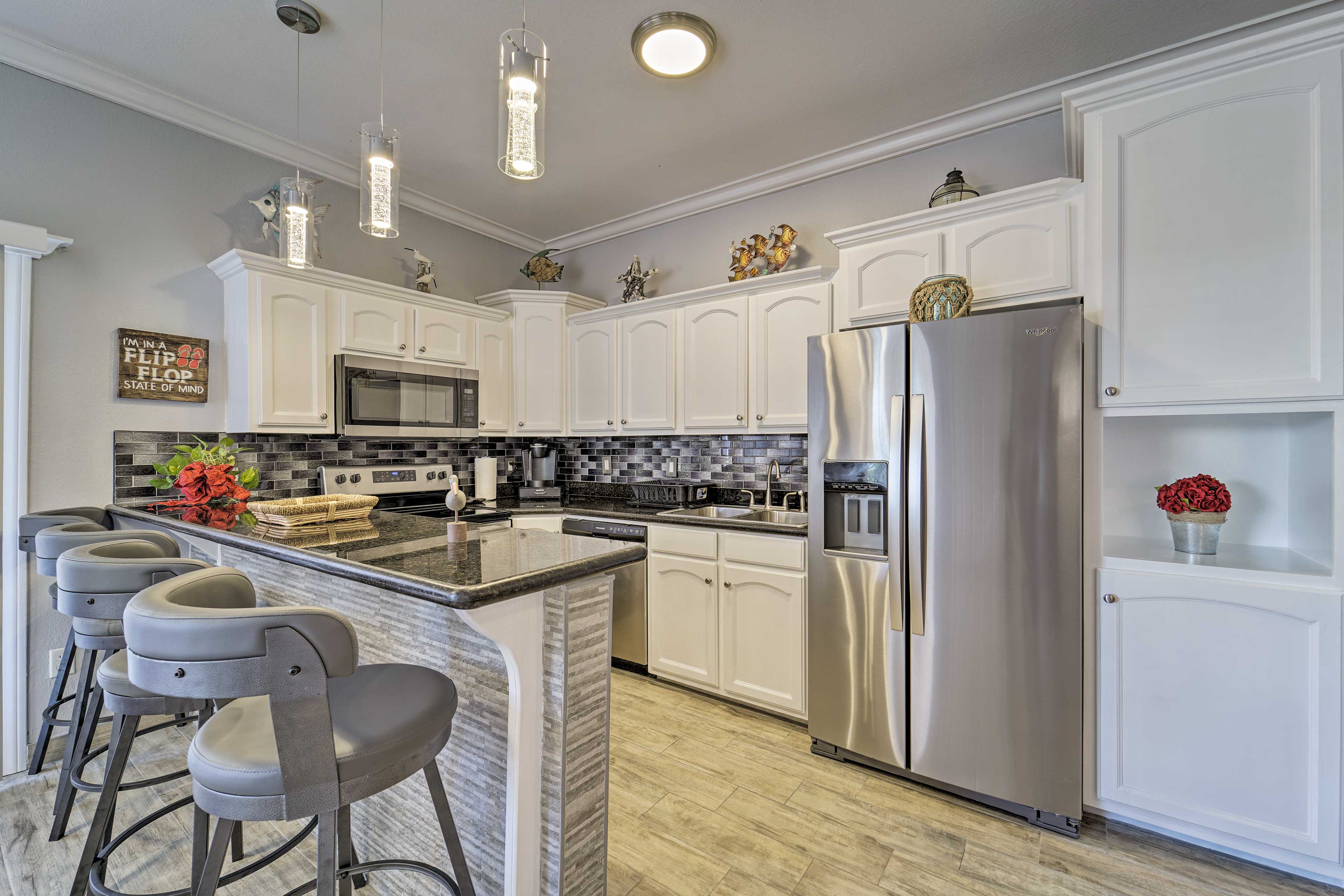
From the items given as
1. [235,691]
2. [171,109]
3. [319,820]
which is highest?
[171,109]

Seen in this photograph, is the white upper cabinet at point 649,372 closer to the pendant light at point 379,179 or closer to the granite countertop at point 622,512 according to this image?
the granite countertop at point 622,512

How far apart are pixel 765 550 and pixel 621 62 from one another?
217 centimetres

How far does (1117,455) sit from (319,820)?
9.03 feet

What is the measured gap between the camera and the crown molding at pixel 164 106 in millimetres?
2258

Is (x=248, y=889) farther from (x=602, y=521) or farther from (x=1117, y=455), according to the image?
(x=1117, y=455)

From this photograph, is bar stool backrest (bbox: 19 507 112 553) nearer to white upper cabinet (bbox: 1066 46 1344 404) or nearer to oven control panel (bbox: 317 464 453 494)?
oven control panel (bbox: 317 464 453 494)

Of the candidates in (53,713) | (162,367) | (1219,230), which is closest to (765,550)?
(1219,230)

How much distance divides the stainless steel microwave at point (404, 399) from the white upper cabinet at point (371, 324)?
71mm

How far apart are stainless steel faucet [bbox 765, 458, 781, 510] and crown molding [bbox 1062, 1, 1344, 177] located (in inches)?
72.6

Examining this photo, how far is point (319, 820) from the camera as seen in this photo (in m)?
0.96

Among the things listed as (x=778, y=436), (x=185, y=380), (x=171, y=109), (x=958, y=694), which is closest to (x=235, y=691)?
(x=958, y=694)

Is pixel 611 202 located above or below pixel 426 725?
above

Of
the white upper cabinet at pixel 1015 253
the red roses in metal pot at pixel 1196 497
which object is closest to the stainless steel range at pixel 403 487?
the white upper cabinet at pixel 1015 253

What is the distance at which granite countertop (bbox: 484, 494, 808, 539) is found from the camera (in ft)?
8.65
